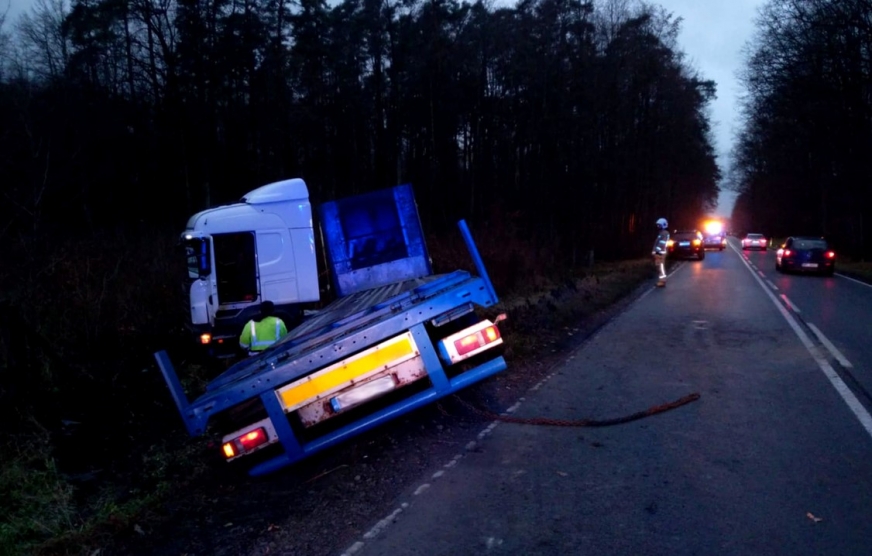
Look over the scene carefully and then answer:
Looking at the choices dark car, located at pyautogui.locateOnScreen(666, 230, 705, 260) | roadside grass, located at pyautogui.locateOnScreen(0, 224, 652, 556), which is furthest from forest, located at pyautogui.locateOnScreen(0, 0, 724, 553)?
dark car, located at pyautogui.locateOnScreen(666, 230, 705, 260)

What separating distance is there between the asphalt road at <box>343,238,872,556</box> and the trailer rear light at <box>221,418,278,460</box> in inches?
45.7

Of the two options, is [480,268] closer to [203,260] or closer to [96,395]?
[96,395]

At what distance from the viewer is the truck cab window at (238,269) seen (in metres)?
12.0

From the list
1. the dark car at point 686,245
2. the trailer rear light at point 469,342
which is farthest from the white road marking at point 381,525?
the dark car at point 686,245

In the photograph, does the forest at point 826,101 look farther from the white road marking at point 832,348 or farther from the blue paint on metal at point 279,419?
the blue paint on metal at point 279,419

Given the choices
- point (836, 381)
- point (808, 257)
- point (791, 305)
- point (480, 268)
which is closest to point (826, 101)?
point (808, 257)

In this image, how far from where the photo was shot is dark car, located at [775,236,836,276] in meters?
29.0

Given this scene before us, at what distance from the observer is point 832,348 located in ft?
37.1

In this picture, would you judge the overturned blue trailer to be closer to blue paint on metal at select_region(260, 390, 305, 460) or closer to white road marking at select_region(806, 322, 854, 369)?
blue paint on metal at select_region(260, 390, 305, 460)

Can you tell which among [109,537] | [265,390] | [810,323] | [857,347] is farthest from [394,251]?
[810,323]

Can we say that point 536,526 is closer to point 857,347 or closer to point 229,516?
point 229,516

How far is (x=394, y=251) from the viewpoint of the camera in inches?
434

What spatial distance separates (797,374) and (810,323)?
5.54m

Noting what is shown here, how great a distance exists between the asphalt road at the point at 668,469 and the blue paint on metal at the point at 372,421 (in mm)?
571
